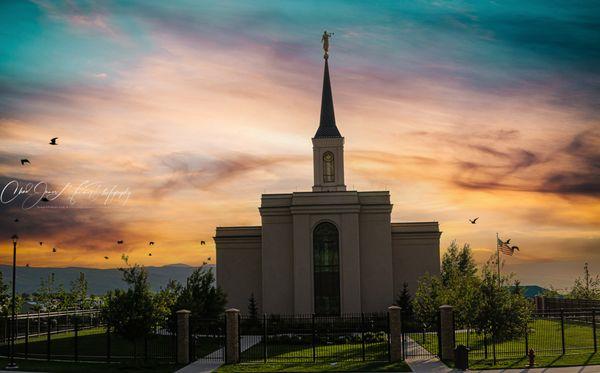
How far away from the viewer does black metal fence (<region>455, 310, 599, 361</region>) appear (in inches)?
1377

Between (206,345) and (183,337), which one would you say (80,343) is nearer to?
(206,345)

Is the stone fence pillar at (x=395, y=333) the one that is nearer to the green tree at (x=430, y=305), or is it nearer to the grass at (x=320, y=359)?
the grass at (x=320, y=359)

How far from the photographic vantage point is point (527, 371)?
100 ft

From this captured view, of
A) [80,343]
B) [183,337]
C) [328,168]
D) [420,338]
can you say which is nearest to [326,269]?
[328,168]

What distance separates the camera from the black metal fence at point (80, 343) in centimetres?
3653

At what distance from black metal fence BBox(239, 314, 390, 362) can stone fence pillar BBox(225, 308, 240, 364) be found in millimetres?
993

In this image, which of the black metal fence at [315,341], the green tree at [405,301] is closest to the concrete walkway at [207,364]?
the black metal fence at [315,341]

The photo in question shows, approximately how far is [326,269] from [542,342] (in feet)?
67.7

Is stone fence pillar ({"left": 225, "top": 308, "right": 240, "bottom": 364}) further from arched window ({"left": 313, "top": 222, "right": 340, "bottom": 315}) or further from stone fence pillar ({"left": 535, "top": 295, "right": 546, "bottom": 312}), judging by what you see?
stone fence pillar ({"left": 535, "top": 295, "right": 546, "bottom": 312})

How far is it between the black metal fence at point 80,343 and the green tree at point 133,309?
0.66m

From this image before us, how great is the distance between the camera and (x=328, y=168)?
2525 inches

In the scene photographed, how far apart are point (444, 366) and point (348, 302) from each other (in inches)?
975

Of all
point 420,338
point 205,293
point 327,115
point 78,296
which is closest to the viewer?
point 420,338

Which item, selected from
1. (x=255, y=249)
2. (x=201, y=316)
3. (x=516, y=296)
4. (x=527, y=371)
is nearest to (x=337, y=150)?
(x=255, y=249)
